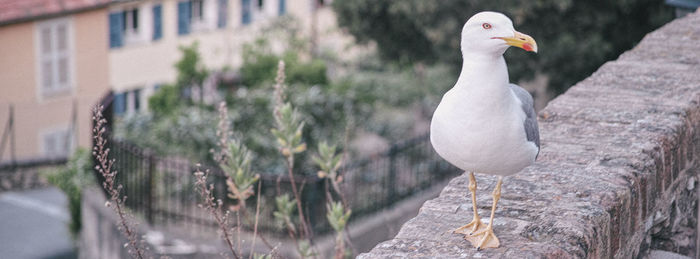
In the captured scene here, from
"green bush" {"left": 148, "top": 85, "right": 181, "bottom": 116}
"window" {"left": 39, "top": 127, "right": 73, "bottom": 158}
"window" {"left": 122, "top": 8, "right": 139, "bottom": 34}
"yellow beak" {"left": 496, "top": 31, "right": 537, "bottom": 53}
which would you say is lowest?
"window" {"left": 39, "top": 127, "right": 73, "bottom": 158}

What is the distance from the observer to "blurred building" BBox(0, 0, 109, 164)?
15.7 m

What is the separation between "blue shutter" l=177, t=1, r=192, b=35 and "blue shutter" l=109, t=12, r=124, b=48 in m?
1.26

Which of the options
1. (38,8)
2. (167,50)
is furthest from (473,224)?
(167,50)

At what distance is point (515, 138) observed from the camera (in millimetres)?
2391

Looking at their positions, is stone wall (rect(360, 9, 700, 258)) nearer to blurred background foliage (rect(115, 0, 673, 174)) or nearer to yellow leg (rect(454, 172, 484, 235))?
yellow leg (rect(454, 172, 484, 235))

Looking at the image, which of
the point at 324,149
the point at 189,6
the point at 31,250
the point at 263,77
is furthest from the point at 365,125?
the point at 324,149

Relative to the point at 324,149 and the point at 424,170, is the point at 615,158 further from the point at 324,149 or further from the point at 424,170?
the point at 424,170

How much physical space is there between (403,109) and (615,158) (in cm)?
1150

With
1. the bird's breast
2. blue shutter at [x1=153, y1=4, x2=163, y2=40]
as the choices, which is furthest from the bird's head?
blue shutter at [x1=153, y1=4, x2=163, y2=40]

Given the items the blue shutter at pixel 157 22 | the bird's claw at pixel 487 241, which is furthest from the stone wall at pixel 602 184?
the blue shutter at pixel 157 22

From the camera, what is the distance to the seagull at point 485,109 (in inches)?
92.3

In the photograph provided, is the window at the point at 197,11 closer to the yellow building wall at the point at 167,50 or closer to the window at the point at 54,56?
the yellow building wall at the point at 167,50

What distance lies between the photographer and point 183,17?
1958 cm

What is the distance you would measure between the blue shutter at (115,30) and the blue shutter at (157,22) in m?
0.72
